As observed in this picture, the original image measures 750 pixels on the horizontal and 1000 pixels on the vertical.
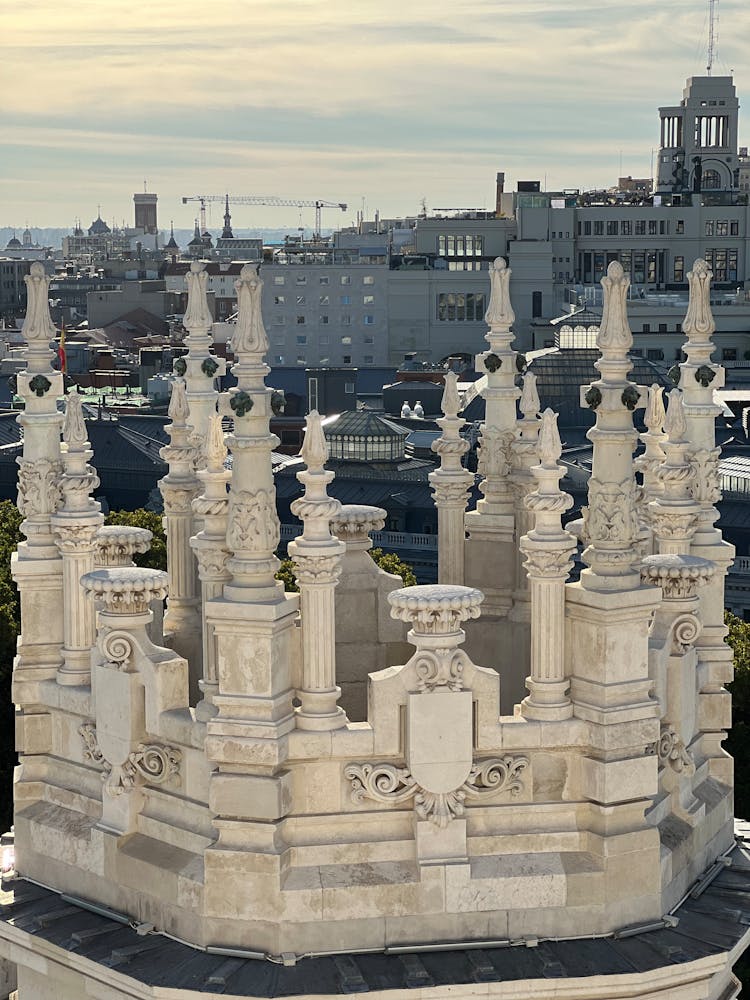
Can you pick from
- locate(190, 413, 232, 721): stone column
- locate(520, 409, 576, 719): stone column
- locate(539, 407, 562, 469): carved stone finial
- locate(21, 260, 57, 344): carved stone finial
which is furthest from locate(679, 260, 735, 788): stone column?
locate(21, 260, 57, 344): carved stone finial

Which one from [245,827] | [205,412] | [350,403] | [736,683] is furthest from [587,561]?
[350,403]

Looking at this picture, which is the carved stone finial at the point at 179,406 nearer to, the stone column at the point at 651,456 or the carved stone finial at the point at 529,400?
the carved stone finial at the point at 529,400

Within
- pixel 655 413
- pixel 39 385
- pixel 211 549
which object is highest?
pixel 39 385

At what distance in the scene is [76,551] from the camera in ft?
103

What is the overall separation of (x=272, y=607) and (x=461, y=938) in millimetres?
5259

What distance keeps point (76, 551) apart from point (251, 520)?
15.0 feet

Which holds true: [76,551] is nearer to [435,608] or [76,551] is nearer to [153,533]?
[435,608]

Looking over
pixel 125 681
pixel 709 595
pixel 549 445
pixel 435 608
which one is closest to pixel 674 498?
pixel 709 595

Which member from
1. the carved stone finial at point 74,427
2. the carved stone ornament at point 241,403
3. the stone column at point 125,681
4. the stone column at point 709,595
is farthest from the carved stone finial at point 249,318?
the stone column at point 709,595

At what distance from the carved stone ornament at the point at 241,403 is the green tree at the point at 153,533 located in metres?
27.6

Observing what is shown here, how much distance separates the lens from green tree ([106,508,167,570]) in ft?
224

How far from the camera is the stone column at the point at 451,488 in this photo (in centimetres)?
3550

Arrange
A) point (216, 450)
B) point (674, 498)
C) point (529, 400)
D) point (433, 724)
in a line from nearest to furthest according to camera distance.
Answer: point (433, 724)
point (216, 450)
point (674, 498)
point (529, 400)

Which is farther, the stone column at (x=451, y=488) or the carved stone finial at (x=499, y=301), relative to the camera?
the stone column at (x=451, y=488)
